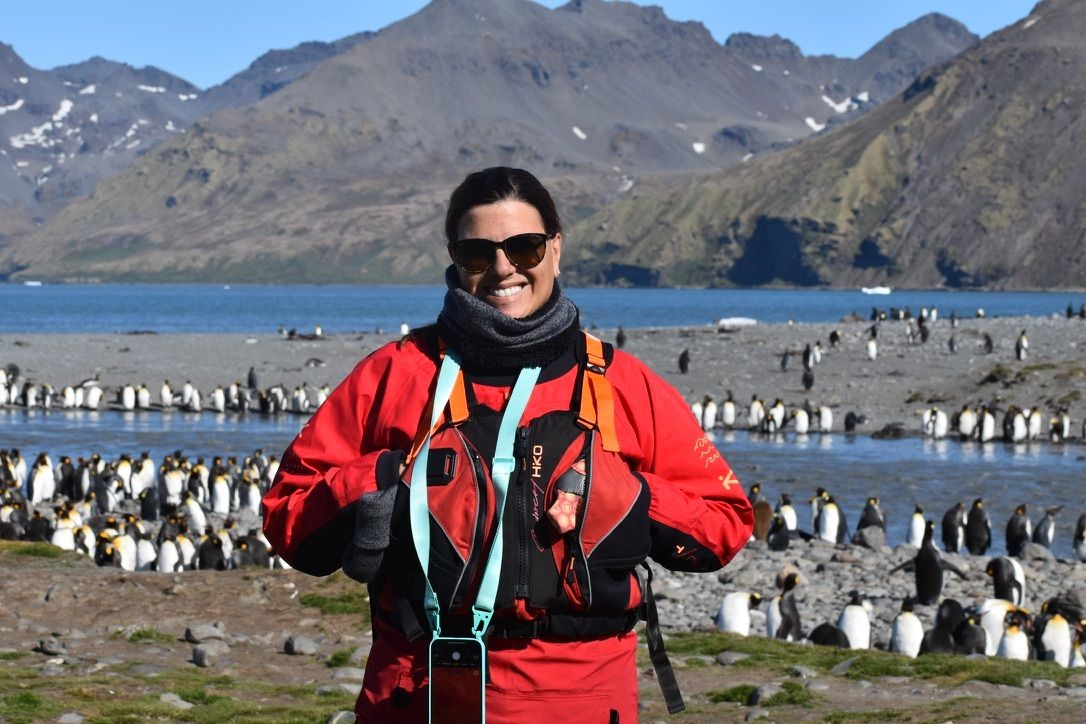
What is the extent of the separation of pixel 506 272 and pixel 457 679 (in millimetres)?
1061

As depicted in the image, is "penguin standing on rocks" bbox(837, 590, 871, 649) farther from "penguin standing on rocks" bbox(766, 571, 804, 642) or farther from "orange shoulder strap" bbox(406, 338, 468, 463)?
"orange shoulder strap" bbox(406, 338, 468, 463)

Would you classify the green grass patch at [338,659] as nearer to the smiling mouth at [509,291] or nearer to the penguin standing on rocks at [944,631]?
the penguin standing on rocks at [944,631]

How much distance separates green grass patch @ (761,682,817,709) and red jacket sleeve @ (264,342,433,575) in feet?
16.9

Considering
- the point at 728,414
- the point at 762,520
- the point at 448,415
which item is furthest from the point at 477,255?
the point at 728,414

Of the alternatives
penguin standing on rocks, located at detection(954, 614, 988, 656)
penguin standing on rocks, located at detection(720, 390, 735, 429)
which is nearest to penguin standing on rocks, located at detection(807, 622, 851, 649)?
penguin standing on rocks, located at detection(954, 614, 988, 656)

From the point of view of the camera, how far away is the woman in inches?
141

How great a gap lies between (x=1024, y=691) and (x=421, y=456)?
646 cm

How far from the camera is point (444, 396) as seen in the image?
3703 millimetres

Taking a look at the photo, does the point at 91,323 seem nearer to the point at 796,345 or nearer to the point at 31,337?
the point at 31,337

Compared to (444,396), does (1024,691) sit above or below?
below

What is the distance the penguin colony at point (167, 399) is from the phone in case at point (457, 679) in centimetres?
3754

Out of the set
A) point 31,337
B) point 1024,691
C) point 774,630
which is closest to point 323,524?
point 1024,691

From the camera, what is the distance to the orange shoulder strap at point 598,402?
371cm

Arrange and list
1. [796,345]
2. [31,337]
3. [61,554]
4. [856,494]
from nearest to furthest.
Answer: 1. [61,554]
2. [856,494]
3. [796,345]
4. [31,337]
